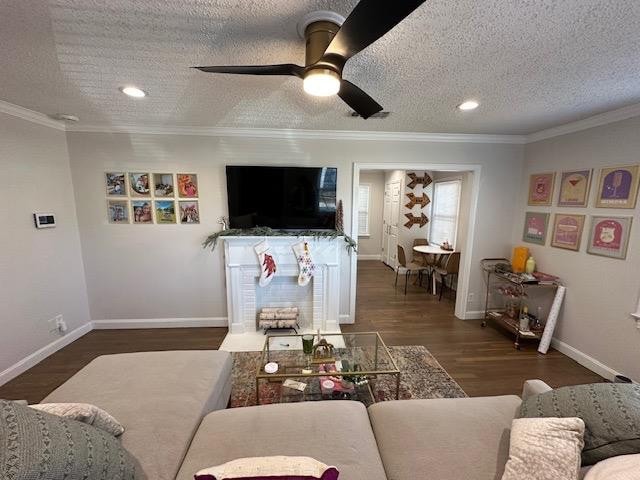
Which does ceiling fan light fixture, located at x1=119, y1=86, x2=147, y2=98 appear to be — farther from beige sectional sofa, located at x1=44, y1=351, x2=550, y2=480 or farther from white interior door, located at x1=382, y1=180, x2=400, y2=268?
white interior door, located at x1=382, y1=180, x2=400, y2=268

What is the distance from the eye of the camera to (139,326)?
127 inches

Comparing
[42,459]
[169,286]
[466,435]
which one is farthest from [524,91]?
[169,286]

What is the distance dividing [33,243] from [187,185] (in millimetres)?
1458

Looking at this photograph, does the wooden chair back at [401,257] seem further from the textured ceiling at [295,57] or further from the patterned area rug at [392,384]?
the textured ceiling at [295,57]

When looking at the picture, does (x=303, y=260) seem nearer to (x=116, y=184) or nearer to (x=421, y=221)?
(x=116, y=184)

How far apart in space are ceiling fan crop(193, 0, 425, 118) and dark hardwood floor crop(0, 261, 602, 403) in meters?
2.55

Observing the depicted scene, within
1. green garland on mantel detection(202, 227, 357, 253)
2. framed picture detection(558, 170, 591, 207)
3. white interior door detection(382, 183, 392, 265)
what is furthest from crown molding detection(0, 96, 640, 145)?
white interior door detection(382, 183, 392, 265)

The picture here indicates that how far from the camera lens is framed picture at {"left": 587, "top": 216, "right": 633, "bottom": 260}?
2287 millimetres

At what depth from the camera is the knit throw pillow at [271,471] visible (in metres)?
0.79

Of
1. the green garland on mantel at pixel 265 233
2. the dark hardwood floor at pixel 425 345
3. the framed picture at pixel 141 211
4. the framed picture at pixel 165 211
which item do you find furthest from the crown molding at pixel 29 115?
the dark hardwood floor at pixel 425 345

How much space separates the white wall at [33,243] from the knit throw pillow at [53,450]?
2309mm

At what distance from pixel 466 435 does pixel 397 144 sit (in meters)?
2.83

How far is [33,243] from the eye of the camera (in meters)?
2.50

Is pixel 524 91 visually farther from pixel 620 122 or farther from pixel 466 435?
pixel 466 435
